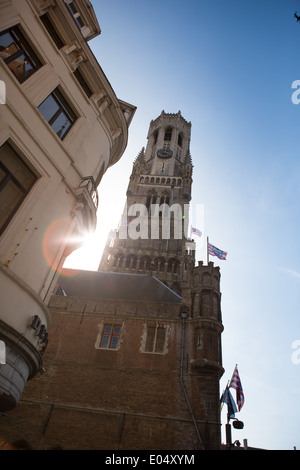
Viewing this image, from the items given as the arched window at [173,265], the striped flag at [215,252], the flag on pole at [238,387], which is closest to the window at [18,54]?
the flag on pole at [238,387]

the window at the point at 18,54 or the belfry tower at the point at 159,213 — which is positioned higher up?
the belfry tower at the point at 159,213

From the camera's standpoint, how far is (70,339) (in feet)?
57.8

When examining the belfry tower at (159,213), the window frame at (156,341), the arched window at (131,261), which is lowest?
the window frame at (156,341)

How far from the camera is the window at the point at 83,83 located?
9.95 meters

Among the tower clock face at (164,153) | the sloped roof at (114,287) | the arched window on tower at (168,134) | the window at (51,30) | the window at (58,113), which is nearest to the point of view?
the window at (58,113)

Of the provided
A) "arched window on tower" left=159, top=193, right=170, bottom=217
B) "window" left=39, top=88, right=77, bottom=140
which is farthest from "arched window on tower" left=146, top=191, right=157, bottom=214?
"window" left=39, top=88, right=77, bottom=140

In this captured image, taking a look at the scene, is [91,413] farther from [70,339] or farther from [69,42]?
[69,42]

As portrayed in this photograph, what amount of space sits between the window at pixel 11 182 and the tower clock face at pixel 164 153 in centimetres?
5088

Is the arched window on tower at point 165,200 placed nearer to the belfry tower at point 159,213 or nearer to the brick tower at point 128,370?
the belfry tower at point 159,213

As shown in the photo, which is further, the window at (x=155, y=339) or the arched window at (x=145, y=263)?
the arched window at (x=145, y=263)

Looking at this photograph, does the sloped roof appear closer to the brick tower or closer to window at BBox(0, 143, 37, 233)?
the brick tower

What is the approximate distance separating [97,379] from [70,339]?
3050mm

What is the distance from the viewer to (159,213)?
44.6 meters
